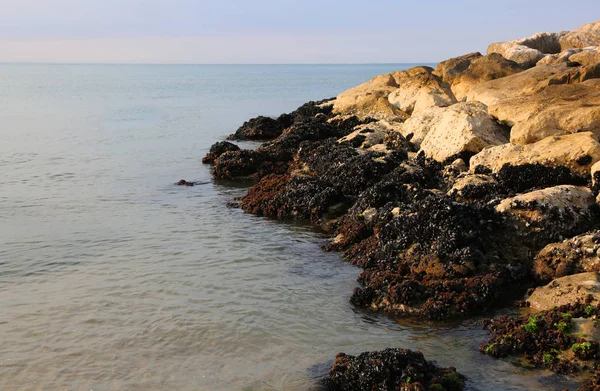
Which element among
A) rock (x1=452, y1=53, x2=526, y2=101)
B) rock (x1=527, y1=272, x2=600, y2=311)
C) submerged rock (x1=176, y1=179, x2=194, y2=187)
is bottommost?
submerged rock (x1=176, y1=179, x2=194, y2=187)

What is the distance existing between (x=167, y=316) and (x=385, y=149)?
30.6ft

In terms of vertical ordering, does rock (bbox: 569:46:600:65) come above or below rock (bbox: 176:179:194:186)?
above

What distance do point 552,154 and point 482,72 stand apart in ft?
37.8

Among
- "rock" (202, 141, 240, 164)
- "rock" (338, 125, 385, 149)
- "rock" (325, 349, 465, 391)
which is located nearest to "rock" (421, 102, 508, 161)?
"rock" (338, 125, 385, 149)

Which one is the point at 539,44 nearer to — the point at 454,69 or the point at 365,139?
the point at 454,69

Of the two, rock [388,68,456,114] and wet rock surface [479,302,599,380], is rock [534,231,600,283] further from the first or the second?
rock [388,68,456,114]

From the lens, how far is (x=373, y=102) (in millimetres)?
25359

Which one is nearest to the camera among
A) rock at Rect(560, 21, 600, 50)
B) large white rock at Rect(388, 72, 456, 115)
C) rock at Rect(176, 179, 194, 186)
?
rock at Rect(176, 179, 194, 186)

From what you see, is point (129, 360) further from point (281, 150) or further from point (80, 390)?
point (281, 150)

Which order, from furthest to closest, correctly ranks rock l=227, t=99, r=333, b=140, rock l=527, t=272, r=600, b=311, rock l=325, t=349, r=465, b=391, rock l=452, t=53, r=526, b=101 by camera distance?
rock l=227, t=99, r=333, b=140 < rock l=452, t=53, r=526, b=101 < rock l=527, t=272, r=600, b=311 < rock l=325, t=349, r=465, b=391

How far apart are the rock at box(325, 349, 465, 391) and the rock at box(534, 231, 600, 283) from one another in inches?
127

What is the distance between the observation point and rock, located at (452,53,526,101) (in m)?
22.7

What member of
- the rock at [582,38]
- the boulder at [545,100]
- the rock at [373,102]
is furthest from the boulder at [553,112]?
the rock at [582,38]

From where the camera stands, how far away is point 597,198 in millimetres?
10961
